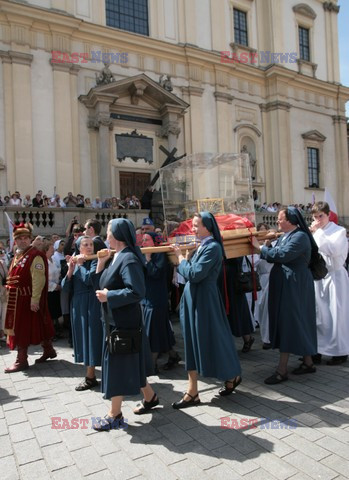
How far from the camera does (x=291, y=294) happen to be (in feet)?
15.7

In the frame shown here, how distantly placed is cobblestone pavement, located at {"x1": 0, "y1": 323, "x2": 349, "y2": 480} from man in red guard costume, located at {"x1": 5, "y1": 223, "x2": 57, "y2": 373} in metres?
0.79

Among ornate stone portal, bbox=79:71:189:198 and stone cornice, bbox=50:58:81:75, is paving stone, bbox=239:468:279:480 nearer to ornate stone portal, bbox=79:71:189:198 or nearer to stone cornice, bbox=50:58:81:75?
ornate stone portal, bbox=79:71:189:198

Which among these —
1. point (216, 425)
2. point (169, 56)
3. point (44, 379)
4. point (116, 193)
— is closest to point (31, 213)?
point (116, 193)

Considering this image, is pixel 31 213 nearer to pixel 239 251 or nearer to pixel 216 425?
pixel 239 251

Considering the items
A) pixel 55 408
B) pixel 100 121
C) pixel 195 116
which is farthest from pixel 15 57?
pixel 55 408

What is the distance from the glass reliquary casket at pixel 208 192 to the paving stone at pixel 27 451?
2789 millimetres

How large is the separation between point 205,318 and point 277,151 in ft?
68.5

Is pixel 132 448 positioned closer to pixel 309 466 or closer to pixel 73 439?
pixel 73 439

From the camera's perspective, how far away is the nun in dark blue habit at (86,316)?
4.74 meters

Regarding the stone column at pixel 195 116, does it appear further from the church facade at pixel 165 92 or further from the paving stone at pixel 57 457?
the paving stone at pixel 57 457

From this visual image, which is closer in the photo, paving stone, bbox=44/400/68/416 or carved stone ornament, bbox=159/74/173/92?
paving stone, bbox=44/400/68/416

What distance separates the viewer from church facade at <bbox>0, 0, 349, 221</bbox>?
16344mm

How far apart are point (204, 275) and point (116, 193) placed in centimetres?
1490
